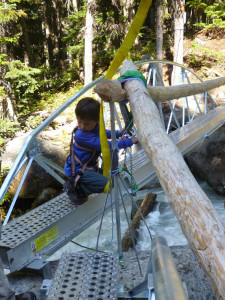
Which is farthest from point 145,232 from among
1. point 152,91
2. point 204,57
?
point 204,57

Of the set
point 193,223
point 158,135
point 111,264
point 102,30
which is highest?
point 102,30

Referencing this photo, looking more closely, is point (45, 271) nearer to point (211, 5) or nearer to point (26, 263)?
point (26, 263)

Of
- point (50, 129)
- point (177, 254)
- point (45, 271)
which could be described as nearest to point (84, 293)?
point (45, 271)

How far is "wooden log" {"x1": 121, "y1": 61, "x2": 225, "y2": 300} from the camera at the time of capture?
958mm

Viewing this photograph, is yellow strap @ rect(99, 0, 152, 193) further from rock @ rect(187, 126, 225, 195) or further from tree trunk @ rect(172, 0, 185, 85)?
tree trunk @ rect(172, 0, 185, 85)

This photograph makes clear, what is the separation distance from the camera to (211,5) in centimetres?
1438

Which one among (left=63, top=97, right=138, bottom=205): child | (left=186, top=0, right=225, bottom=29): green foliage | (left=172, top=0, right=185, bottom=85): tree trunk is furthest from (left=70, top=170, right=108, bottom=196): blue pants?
(left=186, top=0, right=225, bottom=29): green foliage

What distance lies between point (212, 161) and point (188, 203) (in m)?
7.67

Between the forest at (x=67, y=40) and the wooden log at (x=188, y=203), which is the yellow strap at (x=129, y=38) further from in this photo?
the forest at (x=67, y=40)

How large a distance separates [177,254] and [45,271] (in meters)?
1.43

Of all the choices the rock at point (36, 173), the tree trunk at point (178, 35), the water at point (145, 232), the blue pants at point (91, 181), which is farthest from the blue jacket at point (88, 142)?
the tree trunk at point (178, 35)

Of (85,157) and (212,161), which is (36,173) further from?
(85,157)

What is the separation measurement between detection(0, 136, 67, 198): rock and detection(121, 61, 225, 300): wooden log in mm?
6171

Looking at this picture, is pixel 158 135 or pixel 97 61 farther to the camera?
pixel 97 61
